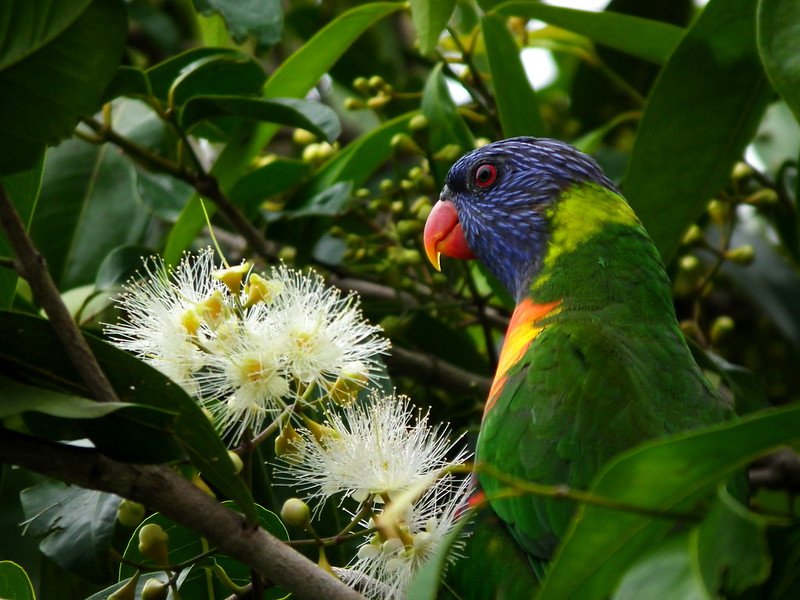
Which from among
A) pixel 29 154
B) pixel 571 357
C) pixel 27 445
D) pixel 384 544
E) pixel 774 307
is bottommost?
pixel 774 307

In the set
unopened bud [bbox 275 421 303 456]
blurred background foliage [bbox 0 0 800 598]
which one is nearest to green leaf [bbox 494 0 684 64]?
blurred background foliage [bbox 0 0 800 598]

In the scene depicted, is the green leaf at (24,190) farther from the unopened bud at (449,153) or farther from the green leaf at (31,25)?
the unopened bud at (449,153)

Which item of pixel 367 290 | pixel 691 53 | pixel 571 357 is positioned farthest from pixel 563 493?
pixel 367 290

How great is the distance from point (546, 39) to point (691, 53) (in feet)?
3.13

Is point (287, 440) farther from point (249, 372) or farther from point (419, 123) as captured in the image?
point (419, 123)

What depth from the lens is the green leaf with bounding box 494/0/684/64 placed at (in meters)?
2.36

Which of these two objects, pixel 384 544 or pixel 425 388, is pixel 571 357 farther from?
pixel 425 388

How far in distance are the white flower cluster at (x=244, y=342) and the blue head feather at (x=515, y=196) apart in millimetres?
724

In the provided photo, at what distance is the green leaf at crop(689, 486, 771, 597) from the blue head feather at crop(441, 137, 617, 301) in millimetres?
1258

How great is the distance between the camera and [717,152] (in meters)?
2.25

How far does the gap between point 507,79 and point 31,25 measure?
1291 mm

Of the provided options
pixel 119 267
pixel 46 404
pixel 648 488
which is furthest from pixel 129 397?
pixel 119 267

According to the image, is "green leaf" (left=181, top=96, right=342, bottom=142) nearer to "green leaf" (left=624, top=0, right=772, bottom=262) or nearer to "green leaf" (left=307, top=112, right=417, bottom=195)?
"green leaf" (left=307, top=112, right=417, bottom=195)

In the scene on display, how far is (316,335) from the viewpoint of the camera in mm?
1654
